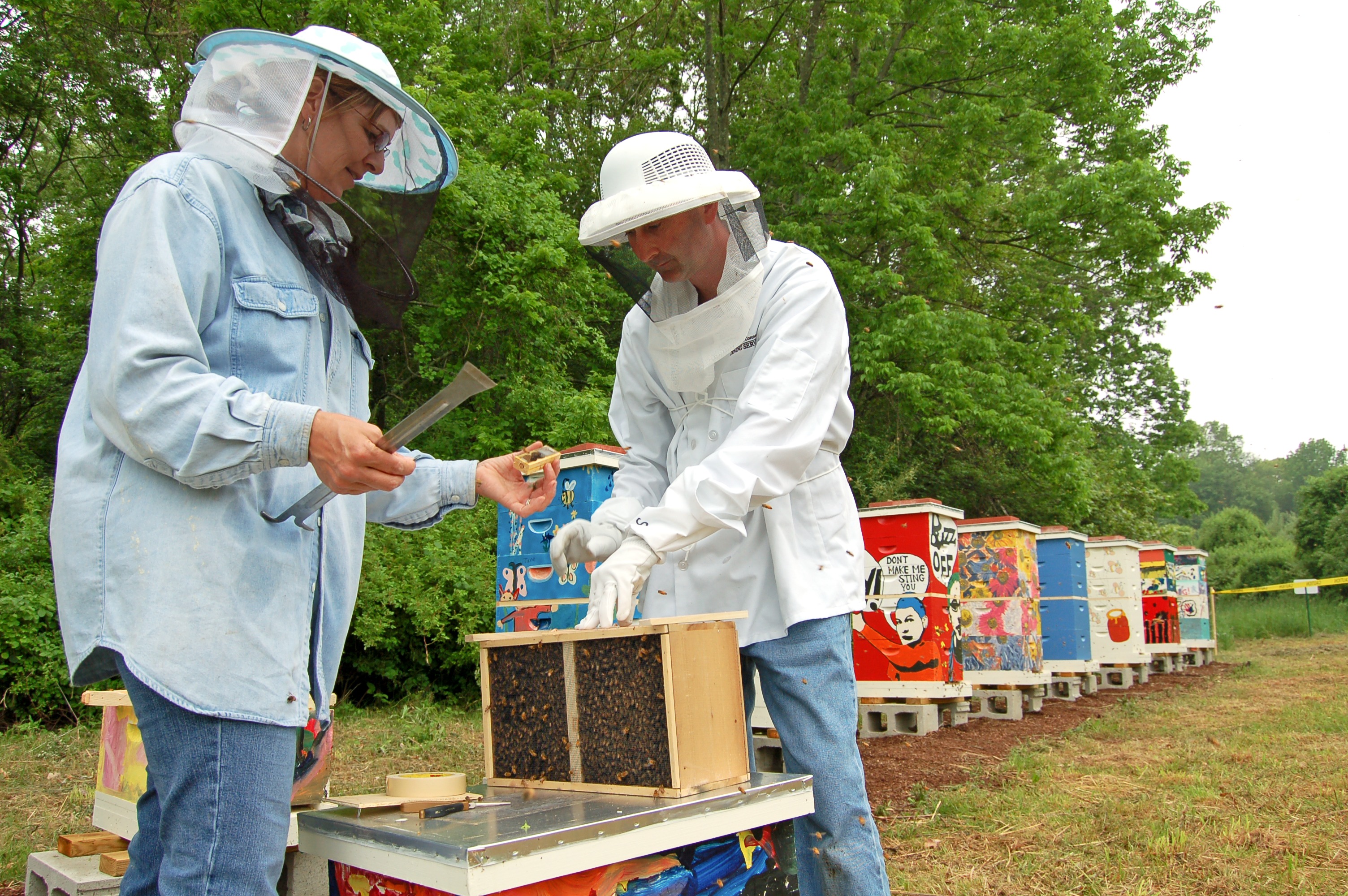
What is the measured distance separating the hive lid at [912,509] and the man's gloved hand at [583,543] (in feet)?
15.7

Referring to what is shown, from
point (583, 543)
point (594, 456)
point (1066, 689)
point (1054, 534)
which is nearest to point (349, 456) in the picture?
point (583, 543)

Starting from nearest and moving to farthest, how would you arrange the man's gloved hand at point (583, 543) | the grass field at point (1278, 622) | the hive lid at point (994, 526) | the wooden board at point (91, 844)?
the man's gloved hand at point (583, 543) < the wooden board at point (91, 844) < the hive lid at point (994, 526) < the grass field at point (1278, 622)

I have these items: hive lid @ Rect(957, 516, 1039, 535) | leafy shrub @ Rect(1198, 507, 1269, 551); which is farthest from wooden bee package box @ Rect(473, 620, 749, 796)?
leafy shrub @ Rect(1198, 507, 1269, 551)

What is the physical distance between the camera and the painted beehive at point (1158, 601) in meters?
13.9

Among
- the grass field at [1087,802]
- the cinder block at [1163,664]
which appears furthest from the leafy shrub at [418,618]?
the cinder block at [1163,664]

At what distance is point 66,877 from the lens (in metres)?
2.54

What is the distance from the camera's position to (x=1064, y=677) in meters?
9.76

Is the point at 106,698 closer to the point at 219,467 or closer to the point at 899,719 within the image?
the point at 219,467

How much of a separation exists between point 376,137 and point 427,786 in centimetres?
117

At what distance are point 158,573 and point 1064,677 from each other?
9947mm

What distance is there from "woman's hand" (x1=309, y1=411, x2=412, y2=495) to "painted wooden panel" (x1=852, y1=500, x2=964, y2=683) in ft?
18.6

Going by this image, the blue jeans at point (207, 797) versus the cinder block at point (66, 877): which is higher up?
the blue jeans at point (207, 797)

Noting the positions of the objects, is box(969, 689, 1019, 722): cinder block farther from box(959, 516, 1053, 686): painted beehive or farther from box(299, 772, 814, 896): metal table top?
box(299, 772, 814, 896): metal table top

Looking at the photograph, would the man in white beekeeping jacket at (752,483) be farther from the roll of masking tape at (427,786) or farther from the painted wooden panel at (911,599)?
the painted wooden panel at (911,599)
